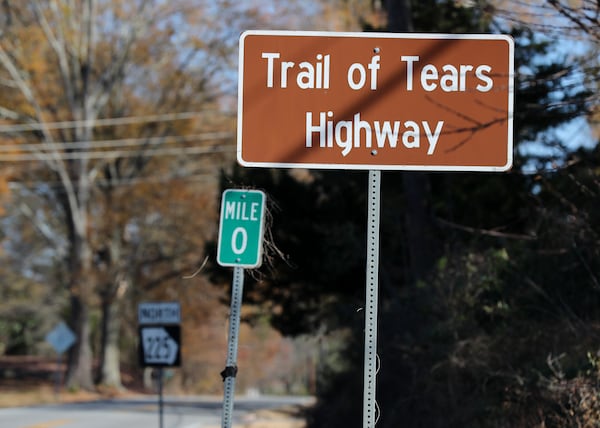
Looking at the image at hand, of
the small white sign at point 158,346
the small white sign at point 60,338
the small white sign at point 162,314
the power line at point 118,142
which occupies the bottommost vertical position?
the small white sign at point 60,338

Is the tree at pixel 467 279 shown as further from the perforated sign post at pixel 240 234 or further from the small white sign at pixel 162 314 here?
the small white sign at pixel 162 314

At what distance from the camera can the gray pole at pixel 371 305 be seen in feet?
15.5

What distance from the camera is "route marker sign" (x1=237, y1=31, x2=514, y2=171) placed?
16.4 ft

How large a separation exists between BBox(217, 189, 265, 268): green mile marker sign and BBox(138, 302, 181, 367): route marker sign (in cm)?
760

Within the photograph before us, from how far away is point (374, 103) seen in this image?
5055 millimetres

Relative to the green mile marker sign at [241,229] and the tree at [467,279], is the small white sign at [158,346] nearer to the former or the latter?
the tree at [467,279]

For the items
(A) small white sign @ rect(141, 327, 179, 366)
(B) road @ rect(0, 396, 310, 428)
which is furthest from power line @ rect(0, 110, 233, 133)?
(A) small white sign @ rect(141, 327, 179, 366)

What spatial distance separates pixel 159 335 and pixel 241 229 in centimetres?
793

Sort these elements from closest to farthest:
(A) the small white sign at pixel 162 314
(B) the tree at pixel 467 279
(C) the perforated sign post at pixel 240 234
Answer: (C) the perforated sign post at pixel 240 234 < (B) the tree at pixel 467 279 < (A) the small white sign at pixel 162 314

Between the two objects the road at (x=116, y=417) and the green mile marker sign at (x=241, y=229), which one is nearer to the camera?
the green mile marker sign at (x=241, y=229)

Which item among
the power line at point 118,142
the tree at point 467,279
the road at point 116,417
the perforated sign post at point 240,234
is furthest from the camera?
the power line at point 118,142

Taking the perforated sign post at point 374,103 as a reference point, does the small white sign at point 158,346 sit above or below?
below

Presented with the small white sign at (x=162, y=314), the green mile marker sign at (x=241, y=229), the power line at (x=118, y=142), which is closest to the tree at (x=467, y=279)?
the green mile marker sign at (x=241, y=229)

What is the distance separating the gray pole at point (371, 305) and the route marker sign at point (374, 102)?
0.18 metres
